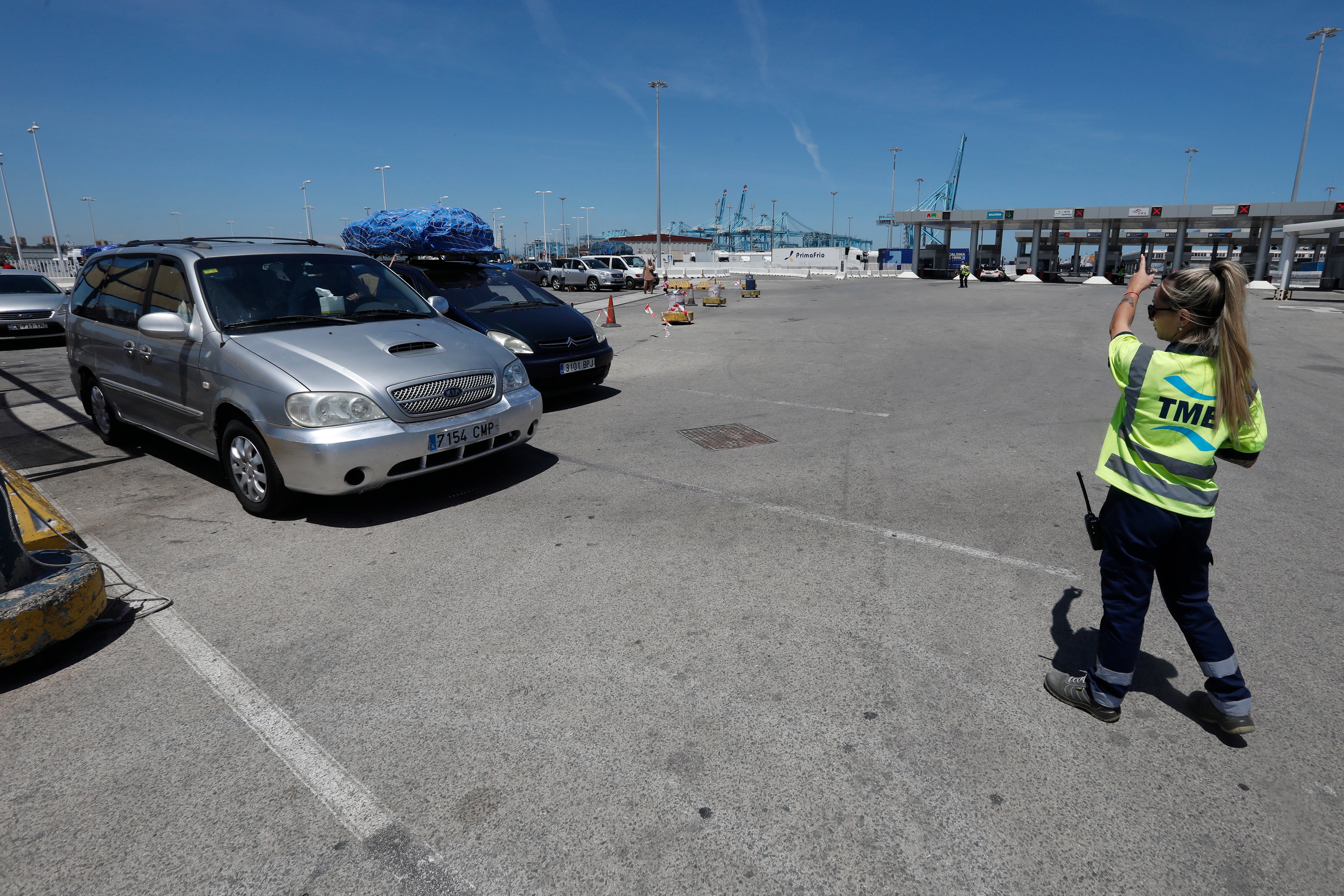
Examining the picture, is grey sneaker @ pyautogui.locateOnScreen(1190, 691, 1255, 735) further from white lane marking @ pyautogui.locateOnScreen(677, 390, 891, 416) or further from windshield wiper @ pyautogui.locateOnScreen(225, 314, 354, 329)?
windshield wiper @ pyautogui.locateOnScreen(225, 314, 354, 329)

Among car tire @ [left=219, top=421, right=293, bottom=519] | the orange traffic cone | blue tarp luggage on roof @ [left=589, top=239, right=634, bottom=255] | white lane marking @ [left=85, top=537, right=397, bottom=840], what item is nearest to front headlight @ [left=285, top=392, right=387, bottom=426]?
car tire @ [left=219, top=421, right=293, bottom=519]

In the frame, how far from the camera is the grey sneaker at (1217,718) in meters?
2.64

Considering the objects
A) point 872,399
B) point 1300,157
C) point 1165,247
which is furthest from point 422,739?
point 1165,247

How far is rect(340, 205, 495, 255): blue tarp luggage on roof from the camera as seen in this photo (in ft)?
32.2

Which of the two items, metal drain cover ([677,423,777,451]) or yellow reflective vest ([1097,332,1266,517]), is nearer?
yellow reflective vest ([1097,332,1266,517])

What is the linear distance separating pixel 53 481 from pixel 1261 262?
61547mm

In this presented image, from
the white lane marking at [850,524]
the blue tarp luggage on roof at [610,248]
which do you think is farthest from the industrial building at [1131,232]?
the blue tarp luggage on roof at [610,248]

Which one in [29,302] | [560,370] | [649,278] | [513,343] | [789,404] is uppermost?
[29,302]

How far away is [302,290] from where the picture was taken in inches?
215

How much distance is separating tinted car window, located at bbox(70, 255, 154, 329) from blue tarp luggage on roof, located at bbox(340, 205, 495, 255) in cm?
361

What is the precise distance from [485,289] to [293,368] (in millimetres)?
4728

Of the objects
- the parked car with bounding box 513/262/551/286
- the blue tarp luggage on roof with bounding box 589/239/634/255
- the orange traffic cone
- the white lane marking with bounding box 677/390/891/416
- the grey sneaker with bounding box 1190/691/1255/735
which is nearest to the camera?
the grey sneaker with bounding box 1190/691/1255/735

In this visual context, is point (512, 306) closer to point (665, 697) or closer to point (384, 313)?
point (384, 313)

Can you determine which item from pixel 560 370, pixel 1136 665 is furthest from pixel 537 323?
pixel 1136 665
